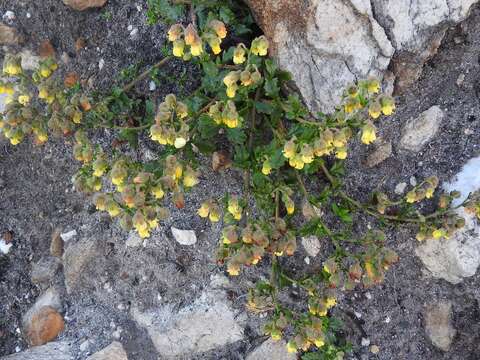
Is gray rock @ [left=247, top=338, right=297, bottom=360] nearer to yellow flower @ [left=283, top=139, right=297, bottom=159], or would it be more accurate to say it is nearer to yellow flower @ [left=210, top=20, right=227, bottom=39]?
yellow flower @ [left=283, top=139, right=297, bottom=159]

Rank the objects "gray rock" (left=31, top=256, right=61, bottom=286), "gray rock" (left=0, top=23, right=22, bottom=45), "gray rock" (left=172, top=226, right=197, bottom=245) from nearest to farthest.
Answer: "gray rock" (left=172, top=226, right=197, bottom=245) < "gray rock" (left=31, top=256, right=61, bottom=286) < "gray rock" (left=0, top=23, right=22, bottom=45)

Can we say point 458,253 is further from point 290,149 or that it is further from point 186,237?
point 186,237

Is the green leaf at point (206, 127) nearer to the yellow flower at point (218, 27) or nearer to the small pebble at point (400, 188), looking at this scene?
the yellow flower at point (218, 27)

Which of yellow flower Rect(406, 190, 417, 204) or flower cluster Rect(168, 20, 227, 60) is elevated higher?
flower cluster Rect(168, 20, 227, 60)

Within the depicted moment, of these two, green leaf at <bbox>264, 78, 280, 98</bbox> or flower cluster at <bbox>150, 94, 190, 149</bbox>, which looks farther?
green leaf at <bbox>264, 78, 280, 98</bbox>

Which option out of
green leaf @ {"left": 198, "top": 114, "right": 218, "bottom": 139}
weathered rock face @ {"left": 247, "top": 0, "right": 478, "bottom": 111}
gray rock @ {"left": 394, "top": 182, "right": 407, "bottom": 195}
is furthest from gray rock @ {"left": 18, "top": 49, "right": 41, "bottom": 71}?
gray rock @ {"left": 394, "top": 182, "right": 407, "bottom": 195}

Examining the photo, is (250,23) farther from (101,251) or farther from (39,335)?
(39,335)

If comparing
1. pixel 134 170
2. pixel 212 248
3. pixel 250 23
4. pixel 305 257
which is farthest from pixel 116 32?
pixel 305 257

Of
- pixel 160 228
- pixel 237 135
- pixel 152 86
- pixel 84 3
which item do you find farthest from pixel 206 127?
pixel 84 3
